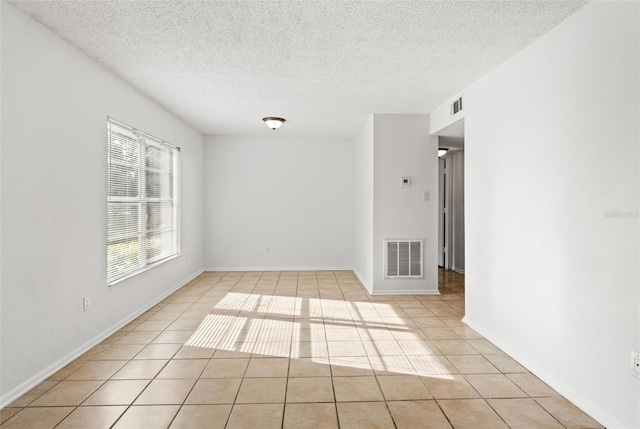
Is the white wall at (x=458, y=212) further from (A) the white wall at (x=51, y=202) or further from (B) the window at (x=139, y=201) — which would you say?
(A) the white wall at (x=51, y=202)

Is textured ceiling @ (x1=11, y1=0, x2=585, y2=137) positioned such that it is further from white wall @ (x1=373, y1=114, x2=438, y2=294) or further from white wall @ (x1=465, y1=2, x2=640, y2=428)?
white wall @ (x1=373, y1=114, x2=438, y2=294)

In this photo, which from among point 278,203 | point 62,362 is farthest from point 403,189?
point 62,362

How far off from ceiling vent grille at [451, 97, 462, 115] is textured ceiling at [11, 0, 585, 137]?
130 millimetres

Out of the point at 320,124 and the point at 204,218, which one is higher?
the point at 320,124

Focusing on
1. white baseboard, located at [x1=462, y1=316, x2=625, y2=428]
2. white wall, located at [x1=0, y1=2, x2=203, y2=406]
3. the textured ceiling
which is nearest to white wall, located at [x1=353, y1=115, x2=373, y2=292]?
the textured ceiling

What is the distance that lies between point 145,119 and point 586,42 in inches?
166

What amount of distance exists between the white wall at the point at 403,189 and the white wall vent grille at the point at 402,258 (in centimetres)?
7

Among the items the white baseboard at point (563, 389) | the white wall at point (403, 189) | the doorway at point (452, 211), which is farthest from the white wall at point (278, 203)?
the white baseboard at point (563, 389)

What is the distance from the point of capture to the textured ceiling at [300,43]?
2457 millimetres

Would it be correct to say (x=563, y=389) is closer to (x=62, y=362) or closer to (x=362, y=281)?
(x=62, y=362)

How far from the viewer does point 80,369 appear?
9.57 ft

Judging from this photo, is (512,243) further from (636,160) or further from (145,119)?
(145,119)

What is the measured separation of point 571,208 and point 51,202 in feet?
11.7

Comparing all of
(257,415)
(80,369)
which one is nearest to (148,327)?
(80,369)
